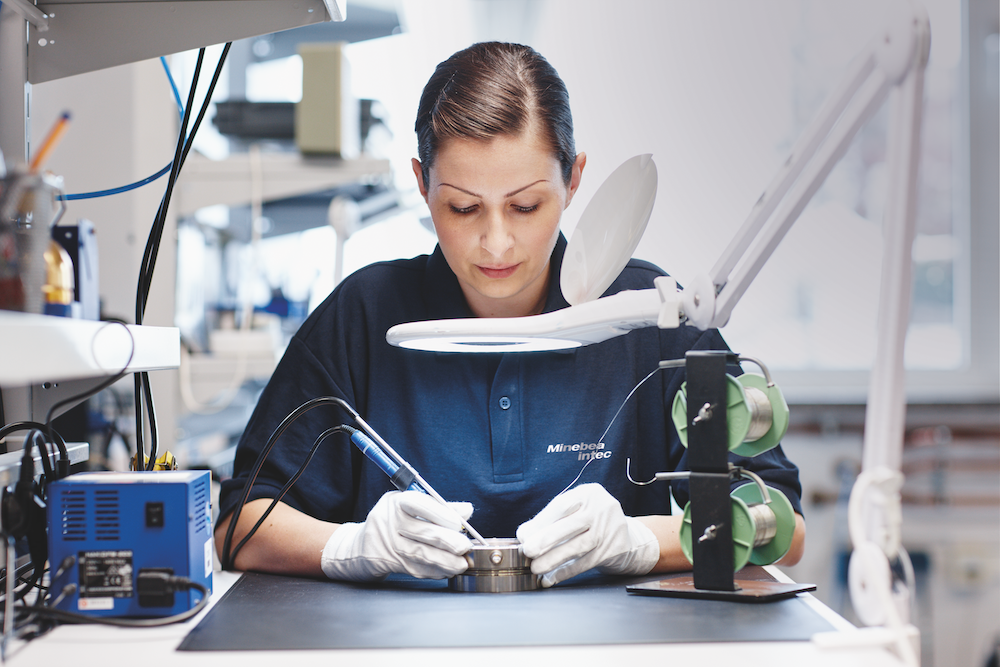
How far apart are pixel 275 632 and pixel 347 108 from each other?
4.34 feet

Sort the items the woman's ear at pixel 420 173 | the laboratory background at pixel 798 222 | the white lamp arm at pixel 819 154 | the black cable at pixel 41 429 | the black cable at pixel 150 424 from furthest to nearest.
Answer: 1. the laboratory background at pixel 798 222
2. the woman's ear at pixel 420 173
3. the black cable at pixel 150 424
4. the black cable at pixel 41 429
5. the white lamp arm at pixel 819 154

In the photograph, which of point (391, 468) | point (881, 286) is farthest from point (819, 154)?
point (391, 468)

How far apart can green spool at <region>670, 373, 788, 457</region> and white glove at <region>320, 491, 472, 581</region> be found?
0.28 metres

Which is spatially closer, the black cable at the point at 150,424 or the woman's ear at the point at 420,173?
the black cable at the point at 150,424

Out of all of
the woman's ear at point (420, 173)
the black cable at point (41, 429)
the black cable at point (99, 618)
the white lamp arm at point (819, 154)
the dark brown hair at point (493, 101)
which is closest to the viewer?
the white lamp arm at point (819, 154)

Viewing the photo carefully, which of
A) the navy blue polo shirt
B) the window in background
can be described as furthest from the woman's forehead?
the window in background

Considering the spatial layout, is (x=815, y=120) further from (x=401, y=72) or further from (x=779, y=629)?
(x=401, y=72)

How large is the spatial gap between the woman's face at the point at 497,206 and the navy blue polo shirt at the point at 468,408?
160 mm

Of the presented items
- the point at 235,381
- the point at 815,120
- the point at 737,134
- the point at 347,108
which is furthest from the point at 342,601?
the point at 737,134

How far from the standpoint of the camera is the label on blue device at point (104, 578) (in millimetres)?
683

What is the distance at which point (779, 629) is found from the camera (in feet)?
2.09

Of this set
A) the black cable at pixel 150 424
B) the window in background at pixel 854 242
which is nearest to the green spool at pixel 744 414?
the black cable at pixel 150 424

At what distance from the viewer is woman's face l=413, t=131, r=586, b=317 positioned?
0.99m

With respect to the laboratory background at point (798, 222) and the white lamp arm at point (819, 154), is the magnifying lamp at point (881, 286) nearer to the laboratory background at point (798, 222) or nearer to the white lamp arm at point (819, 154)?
the white lamp arm at point (819, 154)
